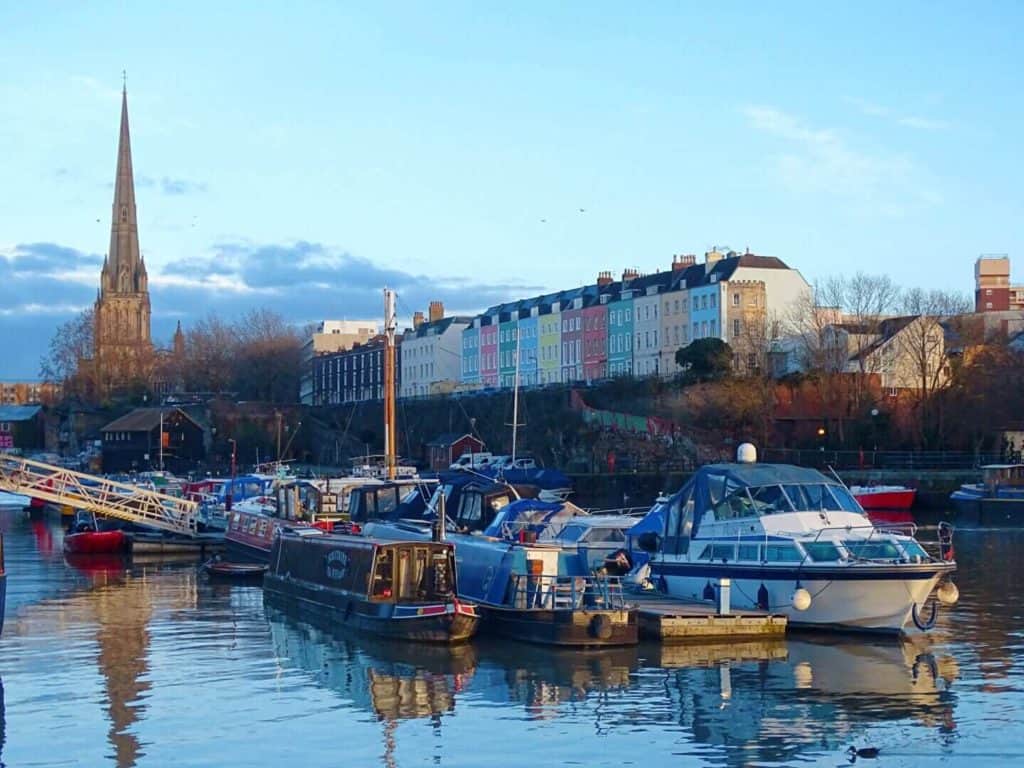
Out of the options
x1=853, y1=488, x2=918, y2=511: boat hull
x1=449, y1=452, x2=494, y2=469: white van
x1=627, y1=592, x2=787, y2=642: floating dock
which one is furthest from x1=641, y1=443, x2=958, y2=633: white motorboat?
x1=449, y1=452, x2=494, y2=469: white van

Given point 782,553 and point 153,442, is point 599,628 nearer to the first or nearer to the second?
point 782,553

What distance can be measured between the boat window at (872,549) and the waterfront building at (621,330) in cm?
7922

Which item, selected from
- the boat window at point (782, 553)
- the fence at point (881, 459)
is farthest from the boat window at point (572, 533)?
the fence at point (881, 459)

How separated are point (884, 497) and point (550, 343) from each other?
54.5m

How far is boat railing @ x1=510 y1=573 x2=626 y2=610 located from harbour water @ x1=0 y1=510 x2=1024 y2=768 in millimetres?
1359

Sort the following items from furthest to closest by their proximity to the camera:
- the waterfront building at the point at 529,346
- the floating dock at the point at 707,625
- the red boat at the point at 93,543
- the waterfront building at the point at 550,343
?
the waterfront building at the point at 529,346, the waterfront building at the point at 550,343, the red boat at the point at 93,543, the floating dock at the point at 707,625

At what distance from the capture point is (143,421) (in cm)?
13388

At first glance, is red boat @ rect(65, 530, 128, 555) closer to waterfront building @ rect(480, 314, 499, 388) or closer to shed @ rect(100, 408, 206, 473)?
waterfront building @ rect(480, 314, 499, 388)

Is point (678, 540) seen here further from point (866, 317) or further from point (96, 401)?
point (96, 401)

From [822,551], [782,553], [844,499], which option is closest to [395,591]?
[782,553]

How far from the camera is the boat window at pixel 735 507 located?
111 ft

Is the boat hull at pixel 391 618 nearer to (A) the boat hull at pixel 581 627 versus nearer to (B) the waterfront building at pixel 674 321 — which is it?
(A) the boat hull at pixel 581 627

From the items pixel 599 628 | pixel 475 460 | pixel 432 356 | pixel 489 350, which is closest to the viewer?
pixel 599 628

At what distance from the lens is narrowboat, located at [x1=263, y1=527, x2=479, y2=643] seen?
30906mm
